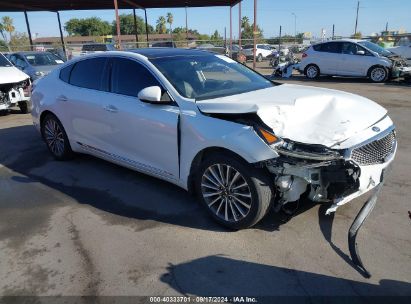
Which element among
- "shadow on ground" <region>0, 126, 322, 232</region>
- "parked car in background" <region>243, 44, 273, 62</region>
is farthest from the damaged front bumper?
"parked car in background" <region>243, 44, 273, 62</region>

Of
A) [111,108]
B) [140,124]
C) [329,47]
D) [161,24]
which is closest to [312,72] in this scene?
[329,47]

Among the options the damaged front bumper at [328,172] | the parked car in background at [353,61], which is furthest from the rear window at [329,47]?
the damaged front bumper at [328,172]

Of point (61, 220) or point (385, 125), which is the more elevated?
point (385, 125)

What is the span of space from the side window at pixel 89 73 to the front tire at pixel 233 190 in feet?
6.89

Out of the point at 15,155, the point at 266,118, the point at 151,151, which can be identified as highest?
the point at 266,118

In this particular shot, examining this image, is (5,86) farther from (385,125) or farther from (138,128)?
(385,125)

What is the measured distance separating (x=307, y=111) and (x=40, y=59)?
13.9 meters

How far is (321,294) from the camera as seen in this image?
9.64 ft

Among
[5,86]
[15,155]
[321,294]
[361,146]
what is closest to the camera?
[321,294]

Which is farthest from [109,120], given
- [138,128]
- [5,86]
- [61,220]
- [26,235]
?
[5,86]

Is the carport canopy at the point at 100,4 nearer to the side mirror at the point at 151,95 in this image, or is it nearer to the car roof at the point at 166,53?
the car roof at the point at 166,53

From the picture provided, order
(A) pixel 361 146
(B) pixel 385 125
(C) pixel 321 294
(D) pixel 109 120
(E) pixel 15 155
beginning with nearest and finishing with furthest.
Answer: (C) pixel 321 294
(A) pixel 361 146
(B) pixel 385 125
(D) pixel 109 120
(E) pixel 15 155

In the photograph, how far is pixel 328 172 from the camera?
10.9ft

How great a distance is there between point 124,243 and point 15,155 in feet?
13.4
